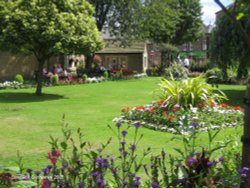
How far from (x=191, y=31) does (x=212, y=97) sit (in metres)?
56.9

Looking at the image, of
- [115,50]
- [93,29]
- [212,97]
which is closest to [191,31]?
[115,50]

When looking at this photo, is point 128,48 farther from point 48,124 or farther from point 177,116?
point 177,116

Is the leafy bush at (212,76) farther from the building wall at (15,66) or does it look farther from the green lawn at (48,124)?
the building wall at (15,66)

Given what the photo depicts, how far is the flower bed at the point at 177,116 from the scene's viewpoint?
1051 centimetres

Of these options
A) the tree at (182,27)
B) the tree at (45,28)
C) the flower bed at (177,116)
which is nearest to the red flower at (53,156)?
the flower bed at (177,116)

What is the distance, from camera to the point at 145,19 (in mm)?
40312

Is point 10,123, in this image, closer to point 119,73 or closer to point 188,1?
point 119,73

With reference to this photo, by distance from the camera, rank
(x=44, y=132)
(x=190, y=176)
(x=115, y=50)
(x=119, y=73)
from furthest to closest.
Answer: (x=115, y=50) < (x=119, y=73) < (x=44, y=132) < (x=190, y=176)

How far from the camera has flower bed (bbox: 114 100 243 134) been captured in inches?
414

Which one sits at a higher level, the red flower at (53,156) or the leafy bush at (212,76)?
the leafy bush at (212,76)

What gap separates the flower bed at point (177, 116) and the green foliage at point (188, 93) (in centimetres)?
19

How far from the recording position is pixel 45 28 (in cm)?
1803

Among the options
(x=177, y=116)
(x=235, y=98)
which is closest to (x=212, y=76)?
(x=177, y=116)

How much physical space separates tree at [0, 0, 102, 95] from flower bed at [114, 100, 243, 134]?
7.34m
